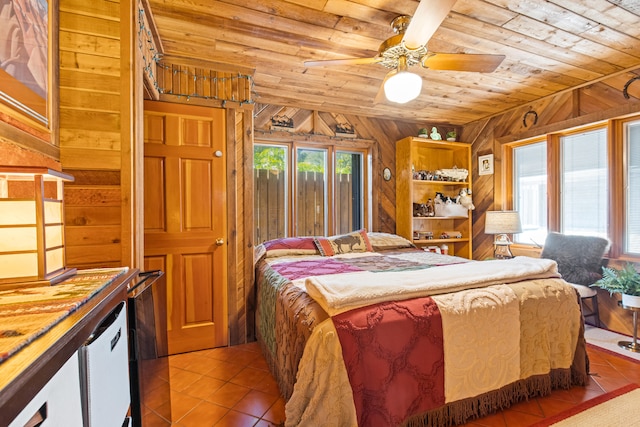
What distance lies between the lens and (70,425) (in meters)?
0.63

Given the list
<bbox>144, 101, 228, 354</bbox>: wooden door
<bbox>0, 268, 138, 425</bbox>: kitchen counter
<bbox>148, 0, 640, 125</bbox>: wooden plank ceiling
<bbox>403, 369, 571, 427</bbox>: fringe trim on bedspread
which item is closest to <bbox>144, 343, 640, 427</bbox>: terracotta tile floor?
<bbox>403, 369, 571, 427</bbox>: fringe trim on bedspread

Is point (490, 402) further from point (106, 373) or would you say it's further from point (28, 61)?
point (28, 61)

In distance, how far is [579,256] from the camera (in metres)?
3.00

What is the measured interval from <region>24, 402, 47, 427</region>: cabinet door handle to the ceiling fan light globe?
1.98 meters

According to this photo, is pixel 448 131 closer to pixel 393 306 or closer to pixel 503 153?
pixel 503 153

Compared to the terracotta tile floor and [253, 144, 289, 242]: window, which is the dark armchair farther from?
[253, 144, 289, 242]: window

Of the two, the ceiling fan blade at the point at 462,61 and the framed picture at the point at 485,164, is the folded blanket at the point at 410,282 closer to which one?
the ceiling fan blade at the point at 462,61

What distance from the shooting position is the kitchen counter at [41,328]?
0.45 meters

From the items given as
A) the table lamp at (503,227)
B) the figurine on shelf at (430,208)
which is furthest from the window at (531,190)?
the figurine on shelf at (430,208)

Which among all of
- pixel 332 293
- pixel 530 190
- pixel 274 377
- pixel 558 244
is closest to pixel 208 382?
pixel 274 377

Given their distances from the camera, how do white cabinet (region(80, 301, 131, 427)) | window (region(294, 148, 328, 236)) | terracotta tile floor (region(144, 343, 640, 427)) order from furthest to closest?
1. window (region(294, 148, 328, 236))
2. terracotta tile floor (region(144, 343, 640, 427))
3. white cabinet (region(80, 301, 131, 427))

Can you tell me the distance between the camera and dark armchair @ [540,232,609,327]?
9.45 feet

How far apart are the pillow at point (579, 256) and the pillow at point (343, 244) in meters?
1.94

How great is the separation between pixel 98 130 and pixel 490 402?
256 centimetres
